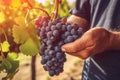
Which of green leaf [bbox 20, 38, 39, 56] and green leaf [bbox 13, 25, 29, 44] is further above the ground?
green leaf [bbox 13, 25, 29, 44]

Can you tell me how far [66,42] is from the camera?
1.33 m

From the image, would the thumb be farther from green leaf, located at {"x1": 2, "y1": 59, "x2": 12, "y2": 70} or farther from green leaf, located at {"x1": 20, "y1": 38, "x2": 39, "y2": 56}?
green leaf, located at {"x1": 2, "y1": 59, "x2": 12, "y2": 70}

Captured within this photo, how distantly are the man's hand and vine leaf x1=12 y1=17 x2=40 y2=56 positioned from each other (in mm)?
159

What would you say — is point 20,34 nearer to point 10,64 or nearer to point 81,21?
point 10,64

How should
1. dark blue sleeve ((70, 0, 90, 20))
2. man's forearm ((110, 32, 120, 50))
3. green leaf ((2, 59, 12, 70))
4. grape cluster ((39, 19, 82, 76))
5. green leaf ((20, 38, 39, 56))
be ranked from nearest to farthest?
grape cluster ((39, 19, 82, 76))
green leaf ((20, 38, 39, 56))
man's forearm ((110, 32, 120, 50))
green leaf ((2, 59, 12, 70))
dark blue sleeve ((70, 0, 90, 20))

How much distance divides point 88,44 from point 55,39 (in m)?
0.14

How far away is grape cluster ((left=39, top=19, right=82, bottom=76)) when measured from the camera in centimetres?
131

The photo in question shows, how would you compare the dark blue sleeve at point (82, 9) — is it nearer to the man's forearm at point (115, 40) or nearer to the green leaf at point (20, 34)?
the man's forearm at point (115, 40)

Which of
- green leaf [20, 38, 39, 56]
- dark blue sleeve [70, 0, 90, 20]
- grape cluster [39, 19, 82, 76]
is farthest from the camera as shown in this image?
dark blue sleeve [70, 0, 90, 20]

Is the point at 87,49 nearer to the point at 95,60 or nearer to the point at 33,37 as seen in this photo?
the point at 33,37

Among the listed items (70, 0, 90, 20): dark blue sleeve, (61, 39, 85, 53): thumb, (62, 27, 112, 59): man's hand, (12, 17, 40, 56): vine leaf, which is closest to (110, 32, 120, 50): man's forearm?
(62, 27, 112, 59): man's hand

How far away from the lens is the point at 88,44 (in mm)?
1389

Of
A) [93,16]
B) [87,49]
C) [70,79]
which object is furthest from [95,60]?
[70,79]

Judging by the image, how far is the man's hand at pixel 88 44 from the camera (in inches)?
52.5
